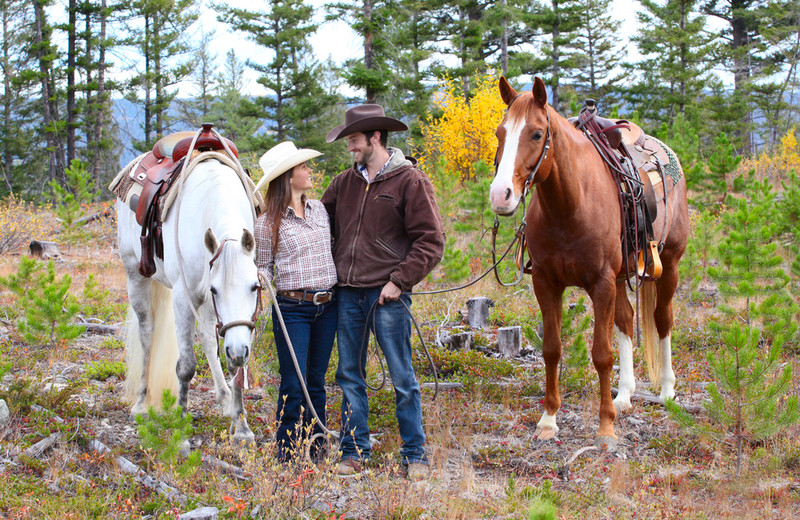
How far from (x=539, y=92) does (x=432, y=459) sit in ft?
7.75

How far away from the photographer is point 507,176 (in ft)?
10.9

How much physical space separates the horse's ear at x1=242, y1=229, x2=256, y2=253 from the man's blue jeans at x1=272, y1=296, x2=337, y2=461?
0.46 metres

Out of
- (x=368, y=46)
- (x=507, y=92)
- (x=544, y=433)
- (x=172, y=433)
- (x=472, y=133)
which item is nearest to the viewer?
(x=172, y=433)

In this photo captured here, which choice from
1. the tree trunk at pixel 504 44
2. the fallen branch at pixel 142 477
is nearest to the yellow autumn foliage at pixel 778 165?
the tree trunk at pixel 504 44

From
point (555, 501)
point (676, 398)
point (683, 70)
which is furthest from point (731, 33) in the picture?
point (555, 501)

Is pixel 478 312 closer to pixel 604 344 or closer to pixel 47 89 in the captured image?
pixel 604 344

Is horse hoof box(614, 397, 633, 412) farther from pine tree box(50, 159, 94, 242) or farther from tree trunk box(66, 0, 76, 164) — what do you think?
tree trunk box(66, 0, 76, 164)

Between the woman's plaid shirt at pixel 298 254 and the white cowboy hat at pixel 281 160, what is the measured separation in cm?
23

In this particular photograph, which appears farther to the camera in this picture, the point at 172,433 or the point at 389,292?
the point at 389,292

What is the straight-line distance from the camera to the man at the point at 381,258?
3533 mm

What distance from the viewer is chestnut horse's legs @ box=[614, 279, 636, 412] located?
15.0 feet

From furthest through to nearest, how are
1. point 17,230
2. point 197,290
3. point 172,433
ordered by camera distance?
point 17,230
point 197,290
point 172,433

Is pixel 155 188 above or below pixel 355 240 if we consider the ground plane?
above

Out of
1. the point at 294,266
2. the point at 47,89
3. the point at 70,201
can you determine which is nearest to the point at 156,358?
the point at 294,266
